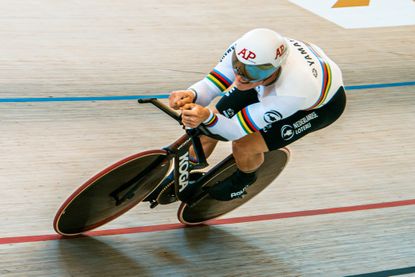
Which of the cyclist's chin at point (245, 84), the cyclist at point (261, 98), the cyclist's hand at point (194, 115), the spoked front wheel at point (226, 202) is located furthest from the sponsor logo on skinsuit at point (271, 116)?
the spoked front wheel at point (226, 202)

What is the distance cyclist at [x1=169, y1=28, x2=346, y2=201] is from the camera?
110 inches

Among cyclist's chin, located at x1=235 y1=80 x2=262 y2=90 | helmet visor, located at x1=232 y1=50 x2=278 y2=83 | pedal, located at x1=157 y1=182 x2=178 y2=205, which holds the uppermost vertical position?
helmet visor, located at x1=232 y1=50 x2=278 y2=83

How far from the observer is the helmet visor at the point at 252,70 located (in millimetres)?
2801

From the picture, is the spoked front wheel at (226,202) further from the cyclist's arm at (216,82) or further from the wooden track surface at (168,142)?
the cyclist's arm at (216,82)

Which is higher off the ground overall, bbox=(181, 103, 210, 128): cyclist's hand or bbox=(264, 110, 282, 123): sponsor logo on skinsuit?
bbox=(181, 103, 210, 128): cyclist's hand

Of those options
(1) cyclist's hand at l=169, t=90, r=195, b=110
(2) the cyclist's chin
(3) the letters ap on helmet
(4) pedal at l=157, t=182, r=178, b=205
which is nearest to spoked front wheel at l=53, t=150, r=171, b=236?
(4) pedal at l=157, t=182, r=178, b=205

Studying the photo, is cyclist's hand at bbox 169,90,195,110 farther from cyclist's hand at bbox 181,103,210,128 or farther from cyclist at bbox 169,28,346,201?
cyclist's hand at bbox 181,103,210,128

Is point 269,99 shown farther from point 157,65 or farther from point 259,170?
point 157,65

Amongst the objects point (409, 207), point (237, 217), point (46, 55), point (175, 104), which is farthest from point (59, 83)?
point (409, 207)

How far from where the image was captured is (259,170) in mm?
3580

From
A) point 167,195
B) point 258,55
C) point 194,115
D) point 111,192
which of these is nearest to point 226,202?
point 167,195

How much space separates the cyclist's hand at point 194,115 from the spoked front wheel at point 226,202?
649 mm

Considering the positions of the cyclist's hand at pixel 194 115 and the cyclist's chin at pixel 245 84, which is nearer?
the cyclist's hand at pixel 194 115

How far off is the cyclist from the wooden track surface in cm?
50
